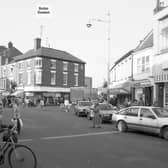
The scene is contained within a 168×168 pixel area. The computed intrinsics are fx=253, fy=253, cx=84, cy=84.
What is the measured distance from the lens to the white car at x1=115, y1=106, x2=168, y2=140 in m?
11.0

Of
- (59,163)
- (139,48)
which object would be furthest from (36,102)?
(59,163)

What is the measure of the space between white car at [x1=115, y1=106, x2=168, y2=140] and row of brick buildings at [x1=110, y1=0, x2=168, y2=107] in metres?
7.07

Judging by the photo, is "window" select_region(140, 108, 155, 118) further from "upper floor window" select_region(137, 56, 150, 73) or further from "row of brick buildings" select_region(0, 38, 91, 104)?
"row of brick buildings" select_region(0, 38, 91, 104)

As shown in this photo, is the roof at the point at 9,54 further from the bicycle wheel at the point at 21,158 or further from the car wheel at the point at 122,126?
the bicycle wheel at the point at 21,158

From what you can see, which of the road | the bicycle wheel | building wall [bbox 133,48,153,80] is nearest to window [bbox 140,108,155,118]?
the road

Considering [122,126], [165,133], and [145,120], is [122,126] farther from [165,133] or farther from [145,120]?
[165,133]

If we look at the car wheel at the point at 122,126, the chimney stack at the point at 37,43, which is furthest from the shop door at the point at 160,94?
the chimney stack at the point at 37,43

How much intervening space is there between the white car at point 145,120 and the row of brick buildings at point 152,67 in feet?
23.2

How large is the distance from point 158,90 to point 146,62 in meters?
4.20

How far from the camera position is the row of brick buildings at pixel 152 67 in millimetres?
19438

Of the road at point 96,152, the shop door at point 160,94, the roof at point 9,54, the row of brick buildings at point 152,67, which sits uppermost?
the roof at point 9,54

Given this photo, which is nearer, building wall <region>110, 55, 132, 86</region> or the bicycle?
the bicycle

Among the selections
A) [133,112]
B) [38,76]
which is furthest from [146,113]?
[38,76]

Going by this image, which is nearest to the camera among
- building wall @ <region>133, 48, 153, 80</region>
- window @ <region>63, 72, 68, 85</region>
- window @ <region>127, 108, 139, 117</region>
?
window @ <region>127, 108, 139, 117</region>
